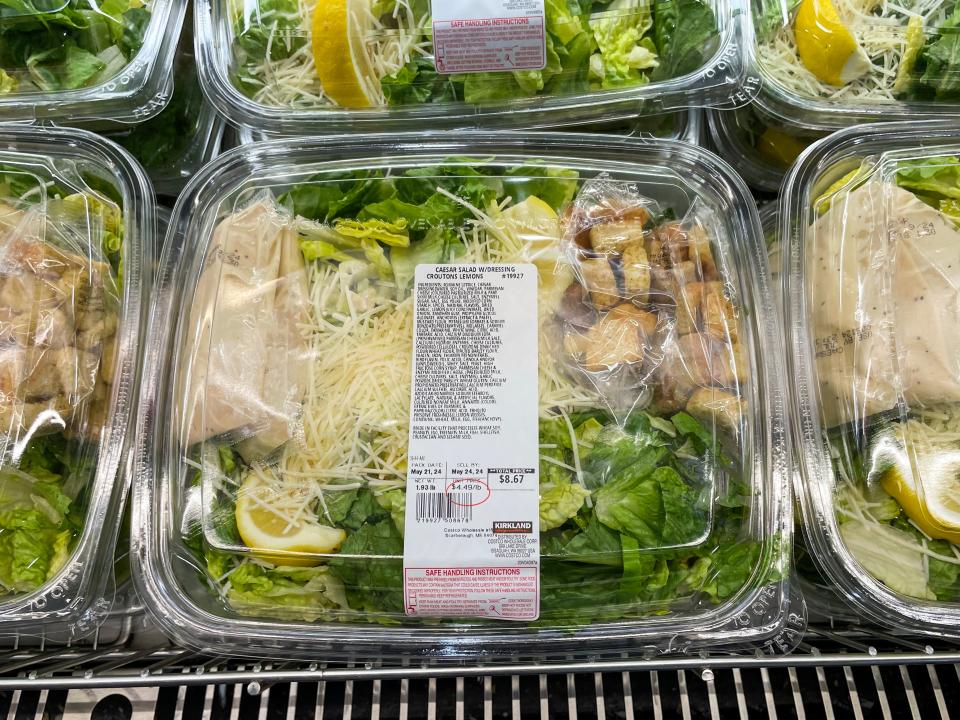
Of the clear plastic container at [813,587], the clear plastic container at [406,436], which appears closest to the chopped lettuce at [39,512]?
the clear plastic container at [406,436]

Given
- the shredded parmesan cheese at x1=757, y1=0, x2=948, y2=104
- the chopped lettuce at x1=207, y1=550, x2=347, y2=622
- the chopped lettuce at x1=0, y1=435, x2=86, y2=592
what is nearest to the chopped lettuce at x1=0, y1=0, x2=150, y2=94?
the chopped lettuce at x1=0, y1=435, x2=86, y2=592

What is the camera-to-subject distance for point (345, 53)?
1219 millimetres

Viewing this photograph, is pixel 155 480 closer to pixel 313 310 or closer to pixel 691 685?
pixel 313 310

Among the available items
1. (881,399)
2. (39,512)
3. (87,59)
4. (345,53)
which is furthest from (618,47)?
(39,512)

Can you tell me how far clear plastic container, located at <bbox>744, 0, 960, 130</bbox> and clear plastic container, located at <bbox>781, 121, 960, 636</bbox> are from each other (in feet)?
0.74

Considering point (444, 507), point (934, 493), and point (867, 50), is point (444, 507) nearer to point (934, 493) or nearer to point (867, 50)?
point (934, 493)

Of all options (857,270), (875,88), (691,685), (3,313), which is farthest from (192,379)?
(875,88)

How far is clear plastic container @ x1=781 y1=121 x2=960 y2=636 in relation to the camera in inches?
39.0

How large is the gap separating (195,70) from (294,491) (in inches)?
42.4

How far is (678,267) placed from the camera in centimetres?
109

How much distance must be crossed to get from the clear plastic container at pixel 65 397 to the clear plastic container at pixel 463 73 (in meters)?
Result: 0.40

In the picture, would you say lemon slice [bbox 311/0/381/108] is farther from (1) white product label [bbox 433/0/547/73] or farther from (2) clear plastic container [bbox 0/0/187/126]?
(2) clear plastic container [bbox 0/0/187/126]

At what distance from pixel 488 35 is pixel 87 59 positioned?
83cm

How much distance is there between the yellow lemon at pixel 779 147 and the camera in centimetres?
135
